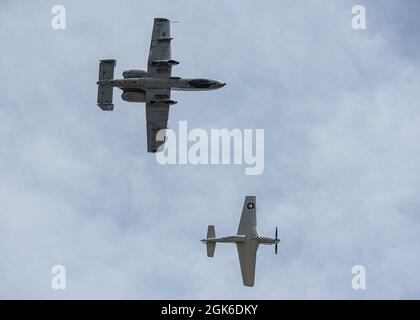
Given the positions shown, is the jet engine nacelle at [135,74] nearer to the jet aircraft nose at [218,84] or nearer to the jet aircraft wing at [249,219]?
the jet aircraft nose at [218,84]

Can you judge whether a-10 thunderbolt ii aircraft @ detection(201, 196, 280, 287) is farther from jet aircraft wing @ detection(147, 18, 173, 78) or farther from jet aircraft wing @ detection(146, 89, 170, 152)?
jet aircraft wing @ detection(147, 18, 173, 78)

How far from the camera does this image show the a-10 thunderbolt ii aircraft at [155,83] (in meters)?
107

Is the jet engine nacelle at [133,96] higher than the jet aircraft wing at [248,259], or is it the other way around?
the jet engine nacelle at [133,96]

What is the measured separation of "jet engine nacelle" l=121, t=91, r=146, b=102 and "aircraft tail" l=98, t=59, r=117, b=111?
1.80 m

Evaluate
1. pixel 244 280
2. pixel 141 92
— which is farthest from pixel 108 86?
pixel 244 280

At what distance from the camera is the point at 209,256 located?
112 m

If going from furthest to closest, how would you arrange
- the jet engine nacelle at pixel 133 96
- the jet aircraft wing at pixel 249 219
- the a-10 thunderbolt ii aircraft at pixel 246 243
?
the jet aircraft wing at pixel 249 219 → the a-10 thunderbolt ii aircraft at pixel 246 243 → the jet engine nacelle at pixel 133 96

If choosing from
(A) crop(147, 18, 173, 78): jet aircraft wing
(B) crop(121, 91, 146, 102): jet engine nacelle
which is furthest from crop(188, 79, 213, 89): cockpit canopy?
(B) crop(121, 91, 146, 102): jet engine nacelle

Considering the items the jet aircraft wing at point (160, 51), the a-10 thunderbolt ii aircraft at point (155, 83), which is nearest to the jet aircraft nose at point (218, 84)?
the a-10 thunderbolt ii aircraft at point (155, 83)

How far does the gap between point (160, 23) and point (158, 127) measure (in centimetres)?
1337

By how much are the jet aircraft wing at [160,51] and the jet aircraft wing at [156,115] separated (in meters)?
2.43

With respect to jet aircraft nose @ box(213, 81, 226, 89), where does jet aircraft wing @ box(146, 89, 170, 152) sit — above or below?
below

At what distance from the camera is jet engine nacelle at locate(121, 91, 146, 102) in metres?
108
